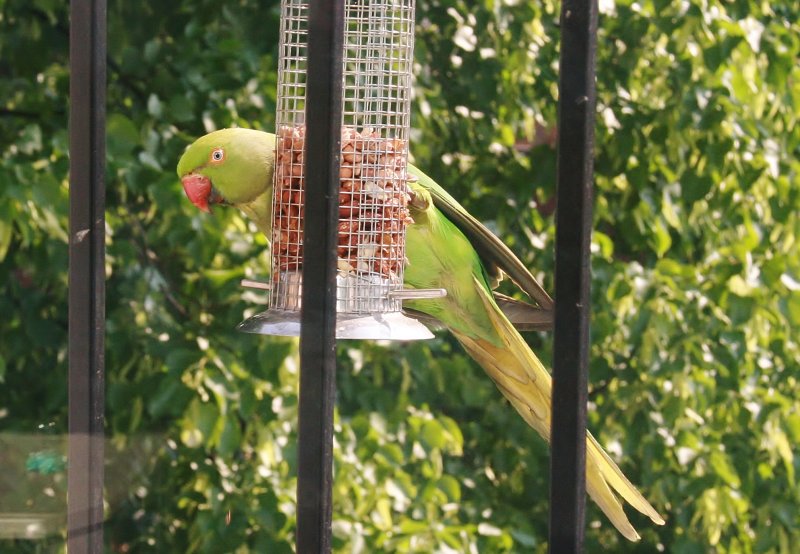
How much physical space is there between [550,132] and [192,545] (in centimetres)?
134

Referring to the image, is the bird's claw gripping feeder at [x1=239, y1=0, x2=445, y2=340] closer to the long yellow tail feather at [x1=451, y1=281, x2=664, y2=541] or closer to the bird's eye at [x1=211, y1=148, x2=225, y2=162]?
the bird's eye at [x1=211, y1=148, x2=225, y2=162]

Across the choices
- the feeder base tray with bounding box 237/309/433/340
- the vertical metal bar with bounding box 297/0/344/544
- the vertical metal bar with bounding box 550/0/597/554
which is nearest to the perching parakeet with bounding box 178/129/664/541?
the feeder base tray with bounding box 237/309/433/340

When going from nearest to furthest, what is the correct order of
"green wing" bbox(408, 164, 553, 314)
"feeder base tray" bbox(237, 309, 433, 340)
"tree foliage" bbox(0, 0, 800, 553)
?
"feeder base tray" bbox(237, 309, 433, 340) → "green wing" bbox(408, 164, 553, 314) → "tree foliage" bbox(0, 0, 800, 553)

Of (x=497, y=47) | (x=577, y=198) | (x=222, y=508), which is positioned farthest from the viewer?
(x=497, y=47)

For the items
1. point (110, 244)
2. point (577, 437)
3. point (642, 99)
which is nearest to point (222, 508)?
point (110, 244)

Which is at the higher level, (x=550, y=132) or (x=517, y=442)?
(x=550, y=132)

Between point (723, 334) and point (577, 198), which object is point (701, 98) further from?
point (577, 198)

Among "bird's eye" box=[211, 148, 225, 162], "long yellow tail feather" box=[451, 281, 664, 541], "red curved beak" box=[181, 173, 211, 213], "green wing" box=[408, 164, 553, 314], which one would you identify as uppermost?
"bird's eye" box=[211, 148, 225, 162]

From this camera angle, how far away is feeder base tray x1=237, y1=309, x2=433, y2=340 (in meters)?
1.02

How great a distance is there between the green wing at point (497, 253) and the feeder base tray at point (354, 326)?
295mm

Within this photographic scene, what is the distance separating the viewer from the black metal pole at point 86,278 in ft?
2.97

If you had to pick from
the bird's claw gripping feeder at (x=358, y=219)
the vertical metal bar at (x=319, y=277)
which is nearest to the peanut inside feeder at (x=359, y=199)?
the bird's claw gripping feeder at (x=358, y=219)

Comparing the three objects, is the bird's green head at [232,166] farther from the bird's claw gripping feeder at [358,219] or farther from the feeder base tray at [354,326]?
the feeder base tray at [354,326]

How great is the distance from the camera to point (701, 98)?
7.79ft
